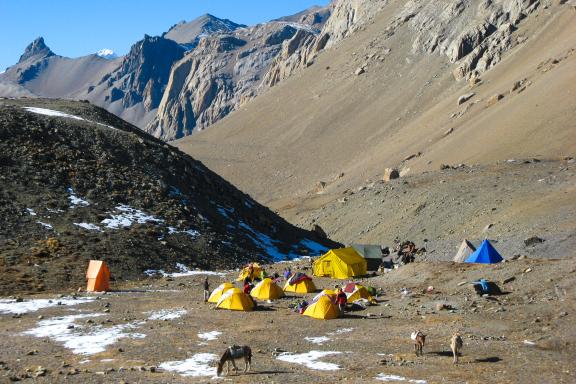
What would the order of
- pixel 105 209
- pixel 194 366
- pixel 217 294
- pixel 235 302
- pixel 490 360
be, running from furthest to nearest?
1. pixel 105 209
2. pixel 217 294
3. pixel 235 302
4. pixel 194 366
5. pixel 490 360

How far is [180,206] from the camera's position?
162 ft

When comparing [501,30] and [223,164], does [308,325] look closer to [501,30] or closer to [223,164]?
[501,30]

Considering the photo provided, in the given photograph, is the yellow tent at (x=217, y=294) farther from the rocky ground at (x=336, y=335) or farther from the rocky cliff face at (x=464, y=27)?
the rocky cliff face at (x=464, y=27)

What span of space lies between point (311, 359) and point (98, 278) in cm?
1866

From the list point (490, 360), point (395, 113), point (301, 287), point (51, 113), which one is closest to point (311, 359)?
point (490, 360)

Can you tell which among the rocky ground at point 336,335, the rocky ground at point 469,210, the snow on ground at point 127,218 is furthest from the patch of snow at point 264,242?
the rocky ground at point 336,335

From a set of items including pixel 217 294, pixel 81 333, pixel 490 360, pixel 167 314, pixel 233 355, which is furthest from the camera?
pixel 217 294

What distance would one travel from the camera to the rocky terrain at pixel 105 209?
39.3 metres

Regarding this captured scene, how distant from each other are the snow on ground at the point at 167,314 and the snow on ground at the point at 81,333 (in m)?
1.47

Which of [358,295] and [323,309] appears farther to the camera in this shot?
[358,295]

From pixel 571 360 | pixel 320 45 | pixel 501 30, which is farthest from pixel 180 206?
pixel 320 45

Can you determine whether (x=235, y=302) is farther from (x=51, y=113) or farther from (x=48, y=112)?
(x=48, y=112)

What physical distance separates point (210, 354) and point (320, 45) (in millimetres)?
175128

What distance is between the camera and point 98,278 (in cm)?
3494
